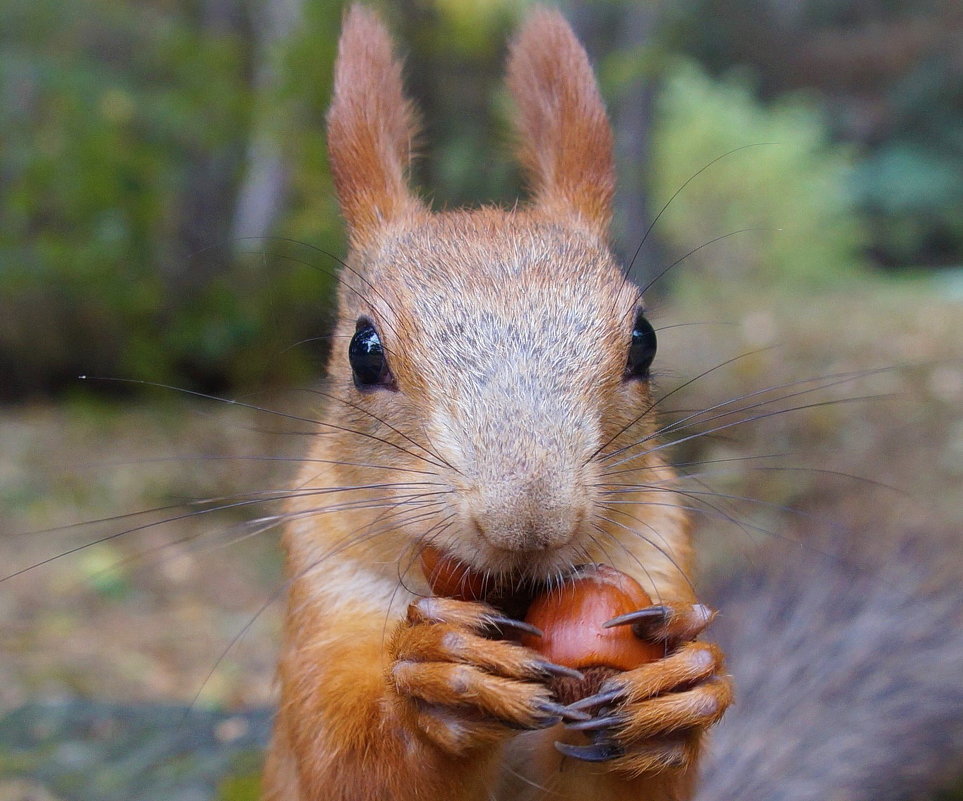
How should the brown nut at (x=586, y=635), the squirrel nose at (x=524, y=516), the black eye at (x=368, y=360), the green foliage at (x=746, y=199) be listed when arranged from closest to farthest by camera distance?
the squirrel nose at (x=524, y=516) → the brown nut at (x=586, y=635) → the black eye at (x=368, y=360) → the green foliage at (x=746, y=199)

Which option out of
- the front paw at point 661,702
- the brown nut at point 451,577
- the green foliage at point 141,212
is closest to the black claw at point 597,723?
the front paw at point 661,702

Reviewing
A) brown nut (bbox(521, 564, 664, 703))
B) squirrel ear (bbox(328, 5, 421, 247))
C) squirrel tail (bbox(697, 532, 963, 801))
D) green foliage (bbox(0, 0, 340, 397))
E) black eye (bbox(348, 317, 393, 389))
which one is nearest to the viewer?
brown nut (bbox(521, 564, 664, 703))

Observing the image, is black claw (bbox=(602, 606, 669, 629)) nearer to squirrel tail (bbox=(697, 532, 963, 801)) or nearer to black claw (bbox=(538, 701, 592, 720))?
black claw (bbox=(538, 701, 592, 720))

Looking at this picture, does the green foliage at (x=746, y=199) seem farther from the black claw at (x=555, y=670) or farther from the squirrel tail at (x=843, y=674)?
the black claw at (x=555, y=670)

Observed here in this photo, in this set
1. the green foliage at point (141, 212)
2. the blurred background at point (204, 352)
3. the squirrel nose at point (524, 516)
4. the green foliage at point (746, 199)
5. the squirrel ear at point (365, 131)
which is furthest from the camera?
the green foliage at point (746, 199)

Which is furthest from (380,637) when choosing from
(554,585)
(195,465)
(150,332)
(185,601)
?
(150,332)

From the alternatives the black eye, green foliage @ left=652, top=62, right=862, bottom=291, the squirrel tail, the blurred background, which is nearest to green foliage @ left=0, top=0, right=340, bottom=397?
the blurred background
